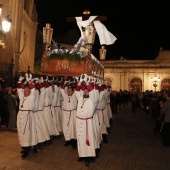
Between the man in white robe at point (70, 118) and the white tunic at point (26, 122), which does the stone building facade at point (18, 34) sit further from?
the white tunic at point (26, 122)

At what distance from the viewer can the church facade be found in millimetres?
44531

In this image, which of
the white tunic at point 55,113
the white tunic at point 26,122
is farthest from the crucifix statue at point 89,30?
the white tunic at point 26,122

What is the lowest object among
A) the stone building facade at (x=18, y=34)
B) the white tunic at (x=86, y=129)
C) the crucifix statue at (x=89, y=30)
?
the white tunic at (x=86, y=129)

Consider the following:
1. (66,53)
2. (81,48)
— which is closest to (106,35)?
(81,48)

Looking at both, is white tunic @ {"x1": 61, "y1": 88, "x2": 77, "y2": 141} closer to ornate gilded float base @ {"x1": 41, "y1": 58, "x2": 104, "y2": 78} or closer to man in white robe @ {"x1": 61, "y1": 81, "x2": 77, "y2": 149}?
man in white robe @ {"x1": 61, "y1": 81, "x2": 77, "y2": 149}

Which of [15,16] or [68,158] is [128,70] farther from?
[68,158]

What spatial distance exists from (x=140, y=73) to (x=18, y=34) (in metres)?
26.7

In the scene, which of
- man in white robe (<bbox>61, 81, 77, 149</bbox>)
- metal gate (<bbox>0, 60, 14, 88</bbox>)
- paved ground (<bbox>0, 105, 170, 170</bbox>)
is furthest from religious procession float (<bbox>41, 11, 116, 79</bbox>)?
metal gate (<bbox>0, 60, 14, 88</bbox>)

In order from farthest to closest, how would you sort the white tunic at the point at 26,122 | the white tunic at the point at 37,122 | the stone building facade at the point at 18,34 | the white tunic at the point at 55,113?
1. the stone building facade at the point at 18,34
2. the white tunic at the point at 55,113
3. the white tunic at the point at 37,122
4. the white tunic at the point at 26,122

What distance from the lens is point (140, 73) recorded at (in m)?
45.7

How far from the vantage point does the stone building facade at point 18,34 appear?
22031 millimetres

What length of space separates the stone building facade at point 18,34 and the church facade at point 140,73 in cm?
1755

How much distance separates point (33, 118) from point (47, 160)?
1430 mm

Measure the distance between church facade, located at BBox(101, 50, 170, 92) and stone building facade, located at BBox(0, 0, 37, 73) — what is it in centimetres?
1755
